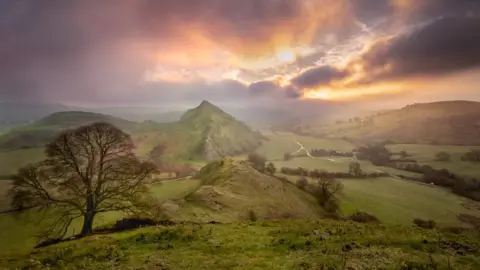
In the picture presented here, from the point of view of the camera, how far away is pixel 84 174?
31469 mm

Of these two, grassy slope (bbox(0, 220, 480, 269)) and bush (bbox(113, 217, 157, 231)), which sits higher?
grassy slope (bbox(0, 220, 480, 269))

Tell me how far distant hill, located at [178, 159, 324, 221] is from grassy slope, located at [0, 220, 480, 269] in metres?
14.3

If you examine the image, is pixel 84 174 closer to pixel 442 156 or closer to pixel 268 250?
pixel 268 250

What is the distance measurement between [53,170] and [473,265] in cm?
3600

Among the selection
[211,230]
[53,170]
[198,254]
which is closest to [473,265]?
[198,254]

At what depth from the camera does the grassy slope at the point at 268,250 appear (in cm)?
1681

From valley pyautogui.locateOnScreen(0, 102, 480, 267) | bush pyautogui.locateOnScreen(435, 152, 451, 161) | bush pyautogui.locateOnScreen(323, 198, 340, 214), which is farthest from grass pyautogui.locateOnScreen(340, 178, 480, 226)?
bush pyautogui.locateOnScreen(435, 152, 451, 161)

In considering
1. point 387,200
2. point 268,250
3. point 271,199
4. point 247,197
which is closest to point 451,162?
point 387,200

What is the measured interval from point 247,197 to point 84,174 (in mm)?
28428

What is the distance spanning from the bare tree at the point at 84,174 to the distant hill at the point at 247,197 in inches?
479

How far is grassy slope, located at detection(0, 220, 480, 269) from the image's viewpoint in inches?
662

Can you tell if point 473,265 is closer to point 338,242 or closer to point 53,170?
point 338,242

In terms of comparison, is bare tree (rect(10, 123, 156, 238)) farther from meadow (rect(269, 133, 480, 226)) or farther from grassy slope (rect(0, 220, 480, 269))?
meadow (rect(269, 133, 480, 226))

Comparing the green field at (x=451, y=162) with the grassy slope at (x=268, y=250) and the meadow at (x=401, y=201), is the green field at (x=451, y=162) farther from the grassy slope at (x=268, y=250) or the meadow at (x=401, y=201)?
the grassy slope at (x=268, y=250)
